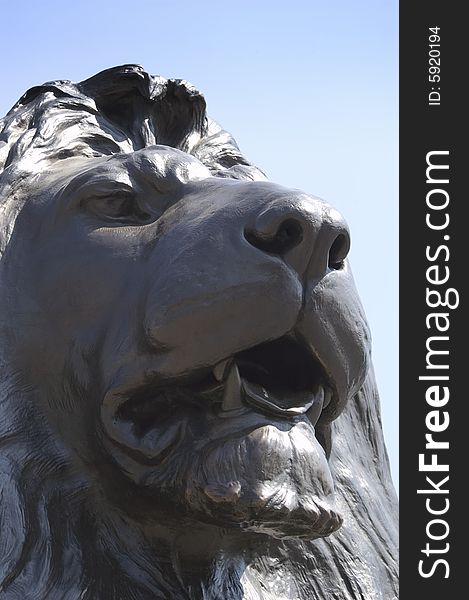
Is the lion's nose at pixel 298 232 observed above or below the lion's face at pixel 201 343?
above

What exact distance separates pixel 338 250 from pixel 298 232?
96mm

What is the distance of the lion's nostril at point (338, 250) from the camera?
6.55 ft

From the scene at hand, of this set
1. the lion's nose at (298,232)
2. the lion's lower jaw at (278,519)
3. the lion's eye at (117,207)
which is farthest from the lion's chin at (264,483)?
the lion's eye at (117,207)

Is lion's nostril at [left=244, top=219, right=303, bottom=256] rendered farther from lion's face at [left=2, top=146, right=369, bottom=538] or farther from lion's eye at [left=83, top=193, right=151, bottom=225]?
lion's eye at [left=83, top=193, right=151, bottom=225]

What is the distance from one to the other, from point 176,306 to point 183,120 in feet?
2.27

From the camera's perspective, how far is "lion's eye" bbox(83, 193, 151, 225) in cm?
215

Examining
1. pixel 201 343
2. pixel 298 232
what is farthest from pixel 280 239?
pixel 201 343

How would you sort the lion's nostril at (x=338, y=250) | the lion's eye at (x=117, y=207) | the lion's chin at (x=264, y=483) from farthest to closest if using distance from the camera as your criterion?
the lion's eye at (x=117, y=207) → the lion's nostril at (x=338, y=250) → the lion's chin at (x=264, y=483)

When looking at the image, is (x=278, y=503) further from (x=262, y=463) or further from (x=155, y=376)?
(x=155, y=376)

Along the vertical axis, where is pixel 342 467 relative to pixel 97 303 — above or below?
below

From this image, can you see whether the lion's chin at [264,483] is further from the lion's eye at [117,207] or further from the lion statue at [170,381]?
the lion's eye at [117,207]

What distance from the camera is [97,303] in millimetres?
2061

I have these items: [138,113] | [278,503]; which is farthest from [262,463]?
[138,113]

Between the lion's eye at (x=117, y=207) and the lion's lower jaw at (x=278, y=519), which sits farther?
the lion's eye at (x=117, y=207)
